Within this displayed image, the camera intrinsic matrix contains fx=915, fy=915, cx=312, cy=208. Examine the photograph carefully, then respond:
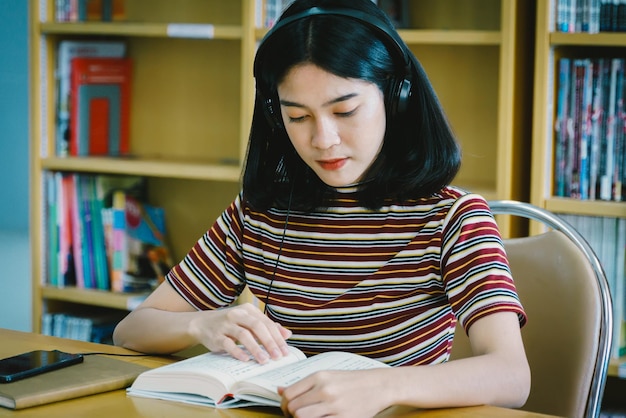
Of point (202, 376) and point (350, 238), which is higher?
point (350, 238)

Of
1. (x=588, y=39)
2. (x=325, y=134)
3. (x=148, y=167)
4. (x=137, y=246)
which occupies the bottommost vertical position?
(x=137, y=246)

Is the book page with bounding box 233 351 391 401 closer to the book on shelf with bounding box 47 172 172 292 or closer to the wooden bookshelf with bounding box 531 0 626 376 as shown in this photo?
the wooden bookshelf with bounding box 531 0 626 376

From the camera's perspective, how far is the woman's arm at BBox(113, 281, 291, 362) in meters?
1.21

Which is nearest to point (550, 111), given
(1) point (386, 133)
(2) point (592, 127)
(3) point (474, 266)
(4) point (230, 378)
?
(2) point (592, 127)

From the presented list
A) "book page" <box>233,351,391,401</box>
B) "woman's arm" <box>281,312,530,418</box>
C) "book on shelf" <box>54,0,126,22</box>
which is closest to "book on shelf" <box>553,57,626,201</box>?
"woman's arm" <box>281,312,530,418</box>

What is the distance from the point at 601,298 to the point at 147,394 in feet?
2.37

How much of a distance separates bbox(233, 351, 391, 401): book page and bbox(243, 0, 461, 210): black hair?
0.32 metres

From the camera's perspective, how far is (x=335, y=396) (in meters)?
1.02

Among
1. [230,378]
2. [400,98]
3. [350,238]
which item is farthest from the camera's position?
[350,238]

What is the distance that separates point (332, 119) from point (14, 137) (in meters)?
2.56

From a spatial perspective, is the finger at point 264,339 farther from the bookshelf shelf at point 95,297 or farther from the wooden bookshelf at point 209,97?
the bookshelf shelf at point 95,297

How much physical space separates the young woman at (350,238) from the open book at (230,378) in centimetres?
3

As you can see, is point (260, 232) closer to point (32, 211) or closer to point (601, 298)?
point (601, 298)

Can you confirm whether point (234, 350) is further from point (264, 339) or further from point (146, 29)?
point (146, 29)
